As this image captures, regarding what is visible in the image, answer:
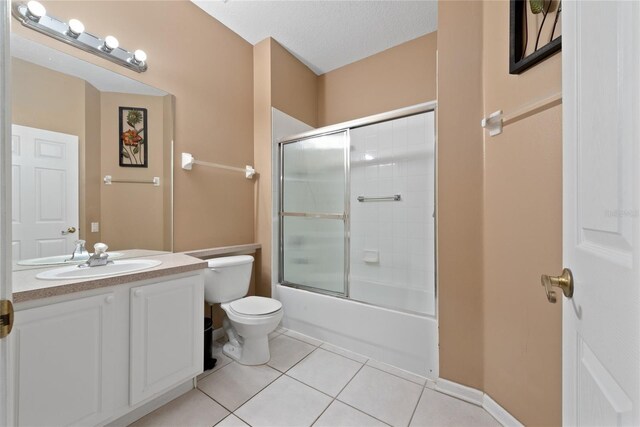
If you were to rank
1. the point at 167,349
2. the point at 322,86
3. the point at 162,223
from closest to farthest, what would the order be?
the point at 167,349
the point at 162,223
the point at 322,86

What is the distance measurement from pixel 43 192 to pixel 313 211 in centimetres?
190

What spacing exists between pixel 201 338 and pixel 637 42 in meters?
1.97

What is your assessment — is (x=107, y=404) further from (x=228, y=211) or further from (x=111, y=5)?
(x=111, y=5)

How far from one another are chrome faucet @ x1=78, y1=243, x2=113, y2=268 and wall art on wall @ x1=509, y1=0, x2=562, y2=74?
2.38m

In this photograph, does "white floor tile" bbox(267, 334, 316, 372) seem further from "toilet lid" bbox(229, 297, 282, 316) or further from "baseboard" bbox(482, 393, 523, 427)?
"baseboard" bbox(482, 393, 523, 427)

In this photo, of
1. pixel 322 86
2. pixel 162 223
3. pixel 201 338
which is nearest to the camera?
pixel 201 338

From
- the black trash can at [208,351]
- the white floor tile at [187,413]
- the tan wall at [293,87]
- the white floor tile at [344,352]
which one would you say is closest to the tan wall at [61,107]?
the black trash can at [208,351]

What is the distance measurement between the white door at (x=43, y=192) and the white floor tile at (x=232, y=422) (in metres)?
1.28

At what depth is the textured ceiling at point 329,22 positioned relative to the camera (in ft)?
6.66

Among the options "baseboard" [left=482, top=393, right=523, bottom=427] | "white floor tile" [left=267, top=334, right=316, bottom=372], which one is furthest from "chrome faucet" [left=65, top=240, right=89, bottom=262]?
"baseboard" [left=482, top=393, right=523, bottom=427]

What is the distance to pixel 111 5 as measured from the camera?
1.61 m

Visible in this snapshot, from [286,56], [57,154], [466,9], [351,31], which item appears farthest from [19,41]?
[466,9]

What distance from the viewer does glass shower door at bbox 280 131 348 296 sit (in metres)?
2.46

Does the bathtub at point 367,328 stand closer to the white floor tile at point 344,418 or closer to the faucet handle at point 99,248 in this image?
the white floor tile at point 344,418
